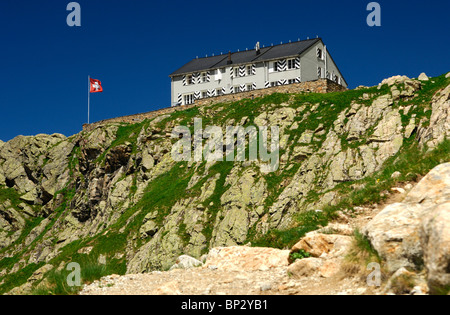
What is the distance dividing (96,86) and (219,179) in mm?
38260

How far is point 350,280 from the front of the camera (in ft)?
33.1

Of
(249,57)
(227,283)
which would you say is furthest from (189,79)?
(227,283)

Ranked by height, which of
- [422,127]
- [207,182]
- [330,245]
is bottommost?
[330,245]

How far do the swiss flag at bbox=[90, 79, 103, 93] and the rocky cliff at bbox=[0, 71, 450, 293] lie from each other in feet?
34.2

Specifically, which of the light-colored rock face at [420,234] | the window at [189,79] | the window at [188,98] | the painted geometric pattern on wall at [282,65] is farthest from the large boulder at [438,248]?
the window at [189,79]

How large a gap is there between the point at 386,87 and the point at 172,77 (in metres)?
43.0

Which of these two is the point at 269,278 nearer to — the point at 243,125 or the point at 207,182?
the point at 207,182

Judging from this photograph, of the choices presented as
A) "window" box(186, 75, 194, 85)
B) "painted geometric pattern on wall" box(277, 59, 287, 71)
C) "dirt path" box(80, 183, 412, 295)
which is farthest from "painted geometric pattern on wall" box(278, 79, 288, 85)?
"dirt path" box(80, 183, 412, 295)

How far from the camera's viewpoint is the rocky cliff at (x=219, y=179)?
42.0m

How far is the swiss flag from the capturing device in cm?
7794

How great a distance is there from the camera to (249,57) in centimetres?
7800

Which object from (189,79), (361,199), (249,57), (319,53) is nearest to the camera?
(361,199)

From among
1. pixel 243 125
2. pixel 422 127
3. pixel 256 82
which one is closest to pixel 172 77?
pixel 256 82

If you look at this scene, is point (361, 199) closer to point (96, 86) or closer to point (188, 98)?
point (188, 98)
